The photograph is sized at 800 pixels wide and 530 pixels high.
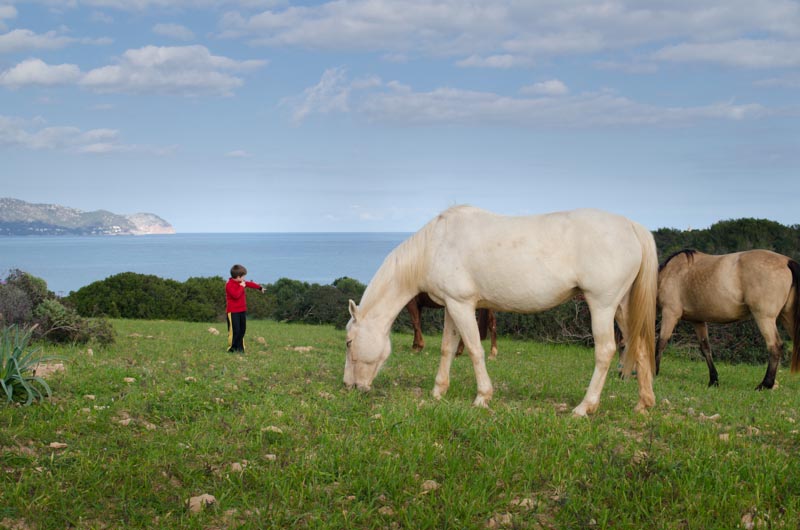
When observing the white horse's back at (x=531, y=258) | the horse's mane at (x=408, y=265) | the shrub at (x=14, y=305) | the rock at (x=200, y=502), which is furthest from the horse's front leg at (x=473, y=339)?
the shrub at (x=14, y=305)

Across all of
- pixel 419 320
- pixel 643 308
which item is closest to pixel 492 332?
pixel 419 320

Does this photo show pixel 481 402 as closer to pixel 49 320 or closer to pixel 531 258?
pixel 531 258

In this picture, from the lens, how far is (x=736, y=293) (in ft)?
32.5

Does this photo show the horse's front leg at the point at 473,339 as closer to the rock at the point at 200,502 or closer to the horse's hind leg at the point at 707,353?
the rock at the point at 200,502

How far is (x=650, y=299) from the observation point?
22.4 ft

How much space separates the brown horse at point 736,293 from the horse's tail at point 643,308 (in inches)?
149

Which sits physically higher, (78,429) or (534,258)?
(534,258)

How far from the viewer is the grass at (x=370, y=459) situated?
409 centimetres

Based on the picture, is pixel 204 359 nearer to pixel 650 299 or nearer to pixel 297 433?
pixel 297 433

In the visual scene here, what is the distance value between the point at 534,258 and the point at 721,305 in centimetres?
510

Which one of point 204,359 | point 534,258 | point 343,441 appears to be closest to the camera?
point 343,441

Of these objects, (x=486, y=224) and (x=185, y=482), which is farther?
(x=486, y=224)

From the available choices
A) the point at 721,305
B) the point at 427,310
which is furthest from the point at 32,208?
the point at 721,305

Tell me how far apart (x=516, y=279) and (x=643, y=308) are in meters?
1.42
